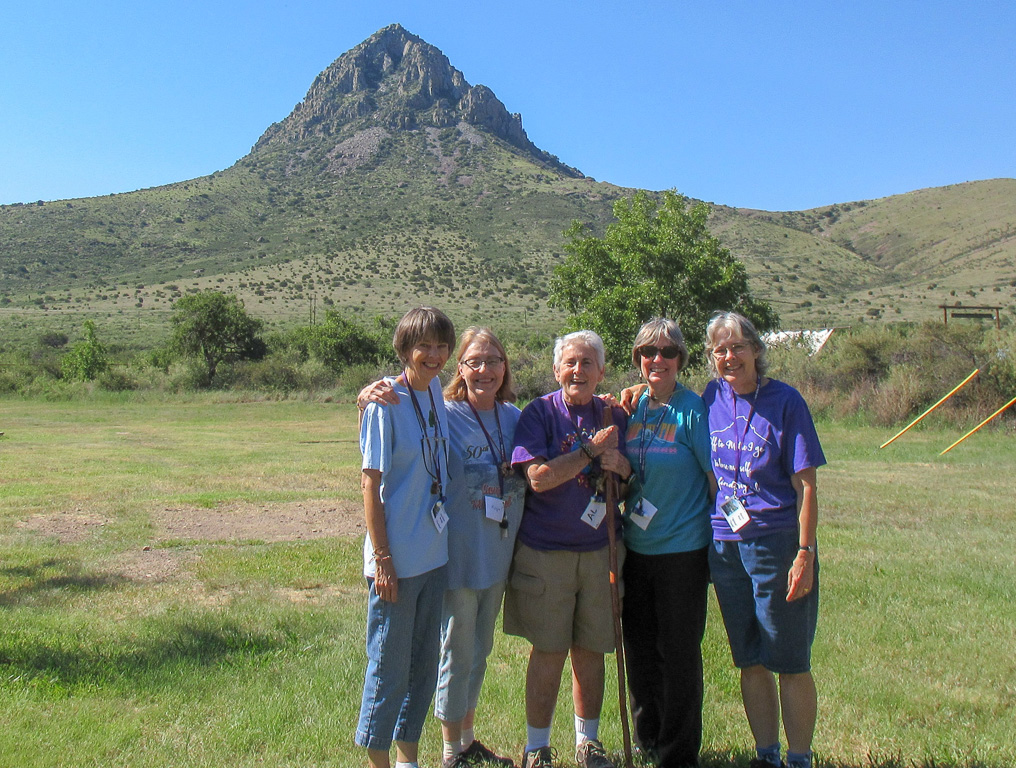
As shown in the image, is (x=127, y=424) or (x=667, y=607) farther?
(x=127, y=424)

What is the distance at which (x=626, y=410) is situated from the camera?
3.50m

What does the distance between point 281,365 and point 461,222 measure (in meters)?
49.7

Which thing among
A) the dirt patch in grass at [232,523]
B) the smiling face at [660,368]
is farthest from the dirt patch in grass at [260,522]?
the smiling face at [660,368]

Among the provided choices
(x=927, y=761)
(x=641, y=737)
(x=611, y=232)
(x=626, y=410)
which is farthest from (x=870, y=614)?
(x=611, y=232)

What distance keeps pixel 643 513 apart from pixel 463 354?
1.03 meters

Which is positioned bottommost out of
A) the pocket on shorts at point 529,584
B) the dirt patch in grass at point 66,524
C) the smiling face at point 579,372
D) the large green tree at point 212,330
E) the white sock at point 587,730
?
the dirt patch in grass at point 66,524

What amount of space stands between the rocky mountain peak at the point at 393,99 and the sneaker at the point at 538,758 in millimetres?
116636

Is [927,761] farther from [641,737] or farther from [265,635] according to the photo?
[265,635]

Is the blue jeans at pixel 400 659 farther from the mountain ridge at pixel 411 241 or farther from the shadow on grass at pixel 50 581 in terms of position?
the mountain ridge at pixel 411 241

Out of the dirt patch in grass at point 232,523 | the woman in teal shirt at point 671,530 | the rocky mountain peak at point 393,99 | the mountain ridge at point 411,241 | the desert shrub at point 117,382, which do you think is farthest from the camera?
the rocky mountain peak at point 393,99

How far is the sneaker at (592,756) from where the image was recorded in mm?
3279

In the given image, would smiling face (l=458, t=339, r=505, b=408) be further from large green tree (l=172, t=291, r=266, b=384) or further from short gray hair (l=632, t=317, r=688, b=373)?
large green tree (l=172, t=291, r=266, b=384)

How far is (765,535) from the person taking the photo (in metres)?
3.10

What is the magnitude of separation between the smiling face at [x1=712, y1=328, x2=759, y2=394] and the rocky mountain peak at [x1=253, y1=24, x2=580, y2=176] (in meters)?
116
